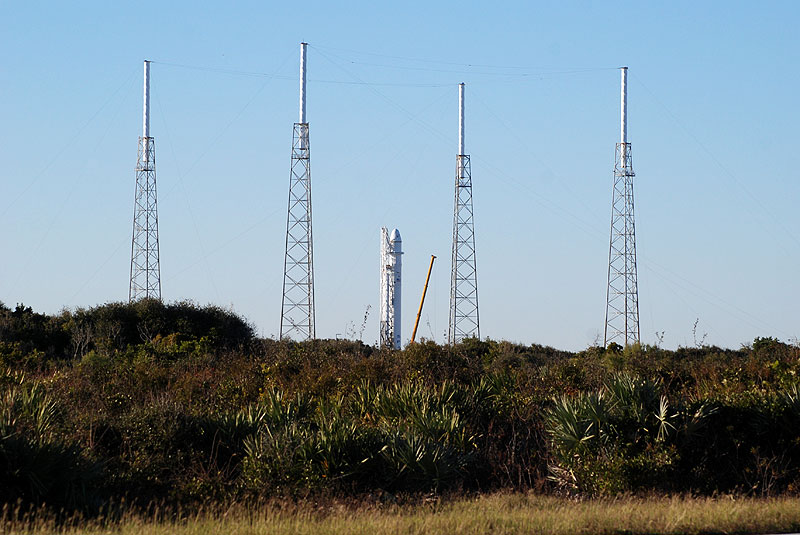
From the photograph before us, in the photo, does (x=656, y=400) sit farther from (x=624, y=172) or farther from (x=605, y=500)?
(x=624, y=172)

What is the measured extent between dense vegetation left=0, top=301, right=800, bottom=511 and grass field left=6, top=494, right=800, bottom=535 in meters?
1.16

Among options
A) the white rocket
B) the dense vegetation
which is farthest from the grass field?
the white rocket

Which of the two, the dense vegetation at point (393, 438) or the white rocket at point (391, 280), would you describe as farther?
the white rocket at point (391, 280)

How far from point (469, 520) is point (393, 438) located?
151 inches

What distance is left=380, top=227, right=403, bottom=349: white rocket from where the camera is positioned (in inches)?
2283

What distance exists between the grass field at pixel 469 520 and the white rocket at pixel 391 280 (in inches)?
1717

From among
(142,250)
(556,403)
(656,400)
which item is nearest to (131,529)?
(556,403)

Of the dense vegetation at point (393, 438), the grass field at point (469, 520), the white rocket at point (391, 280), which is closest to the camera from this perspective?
the grass field at point (469, 520)

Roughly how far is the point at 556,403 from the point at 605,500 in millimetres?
2816

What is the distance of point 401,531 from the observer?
1136 cm

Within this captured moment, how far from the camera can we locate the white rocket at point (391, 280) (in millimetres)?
58000

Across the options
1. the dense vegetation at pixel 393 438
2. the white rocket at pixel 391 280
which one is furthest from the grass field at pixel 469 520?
the white rocket at pixel 391 280

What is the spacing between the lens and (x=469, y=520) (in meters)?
12.1

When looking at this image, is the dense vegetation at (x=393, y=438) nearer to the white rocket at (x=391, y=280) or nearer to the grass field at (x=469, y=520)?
the grass field at (x=469, y=520)
